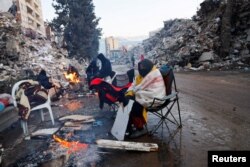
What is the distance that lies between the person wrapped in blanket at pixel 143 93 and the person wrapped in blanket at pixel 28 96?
8.52 feet

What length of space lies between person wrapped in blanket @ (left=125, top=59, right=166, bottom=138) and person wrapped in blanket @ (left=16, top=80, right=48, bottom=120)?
2596mm

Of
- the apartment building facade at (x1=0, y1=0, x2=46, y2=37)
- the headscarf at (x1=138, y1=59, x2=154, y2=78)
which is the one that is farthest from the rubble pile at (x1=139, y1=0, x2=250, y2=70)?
the apartment building facade at (x1=0, y1=0, x2=46, y2=37)

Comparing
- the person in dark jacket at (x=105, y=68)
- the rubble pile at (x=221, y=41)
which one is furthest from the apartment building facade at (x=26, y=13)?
the person in dark jacket at (x=105, y=68)

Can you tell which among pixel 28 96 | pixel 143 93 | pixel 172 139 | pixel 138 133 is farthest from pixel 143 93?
pixel 28 96

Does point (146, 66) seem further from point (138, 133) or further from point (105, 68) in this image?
point (105, 68)

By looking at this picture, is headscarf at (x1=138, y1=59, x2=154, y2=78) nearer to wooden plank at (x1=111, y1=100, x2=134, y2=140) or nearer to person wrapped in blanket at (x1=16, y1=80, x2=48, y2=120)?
wooden plank at (x1=111, y1=100, x2=134, y2=140)

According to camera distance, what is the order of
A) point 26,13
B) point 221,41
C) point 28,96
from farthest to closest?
1. point 26,13
2. point 221,41
3. point 28,96

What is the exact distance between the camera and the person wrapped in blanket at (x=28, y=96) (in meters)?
6.03

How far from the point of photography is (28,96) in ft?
21.5

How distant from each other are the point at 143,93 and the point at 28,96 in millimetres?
3272

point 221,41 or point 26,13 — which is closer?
point 221,41

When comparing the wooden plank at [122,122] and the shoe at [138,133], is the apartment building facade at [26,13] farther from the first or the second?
the shoe at [138,133]

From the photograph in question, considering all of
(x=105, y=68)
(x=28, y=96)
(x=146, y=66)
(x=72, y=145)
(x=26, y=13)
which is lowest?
(x=72, y=145)

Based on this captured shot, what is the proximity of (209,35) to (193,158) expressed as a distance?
756 inches
